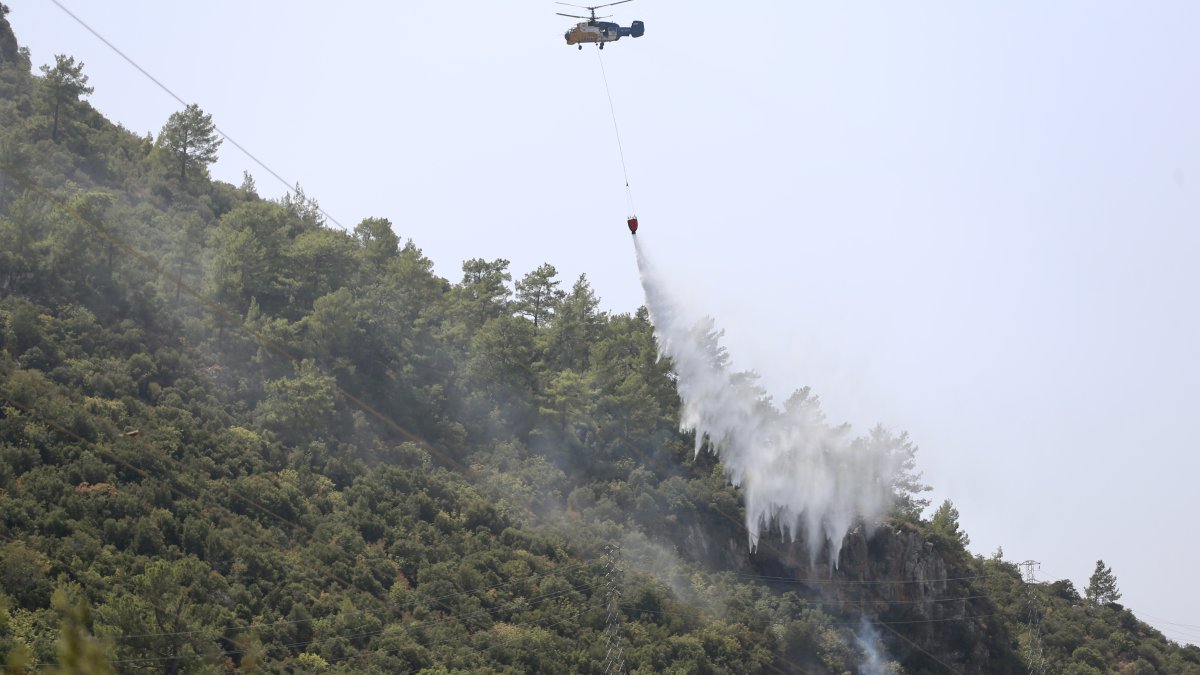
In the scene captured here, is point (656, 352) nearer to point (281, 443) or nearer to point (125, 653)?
point (281, 443)

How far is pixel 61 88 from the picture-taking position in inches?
4183

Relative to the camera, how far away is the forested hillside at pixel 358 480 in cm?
6366

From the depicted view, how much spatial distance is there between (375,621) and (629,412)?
40.2 meters

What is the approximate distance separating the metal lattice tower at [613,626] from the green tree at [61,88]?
187 ft

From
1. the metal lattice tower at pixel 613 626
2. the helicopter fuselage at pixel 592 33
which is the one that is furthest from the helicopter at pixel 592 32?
the metal lattice tower at pixel 613 626

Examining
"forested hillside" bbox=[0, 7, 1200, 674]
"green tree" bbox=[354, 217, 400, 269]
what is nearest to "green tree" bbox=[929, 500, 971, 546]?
"forested hillside" bbox=[0, 7, 1200, 674]

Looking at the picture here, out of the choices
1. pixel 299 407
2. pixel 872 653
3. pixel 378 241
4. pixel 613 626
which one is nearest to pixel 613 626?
pixel 613 626

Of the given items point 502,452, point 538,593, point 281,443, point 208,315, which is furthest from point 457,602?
point 208,315

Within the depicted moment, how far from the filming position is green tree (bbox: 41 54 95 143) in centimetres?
10562

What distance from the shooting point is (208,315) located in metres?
89.2

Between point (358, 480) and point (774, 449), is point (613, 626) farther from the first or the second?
point (774, 449)

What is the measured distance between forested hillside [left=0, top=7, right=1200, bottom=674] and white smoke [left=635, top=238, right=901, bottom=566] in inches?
71.5

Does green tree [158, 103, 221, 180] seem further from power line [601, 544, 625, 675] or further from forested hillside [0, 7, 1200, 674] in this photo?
power line [601, 544, 625, 675]

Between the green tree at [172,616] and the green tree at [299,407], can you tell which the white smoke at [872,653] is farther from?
the green tree at [172,616]
